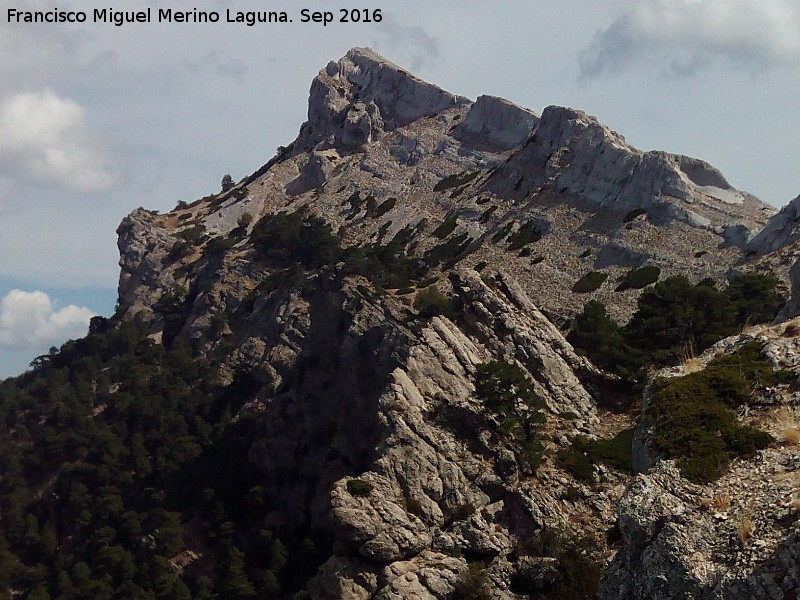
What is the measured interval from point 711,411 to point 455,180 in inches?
3957

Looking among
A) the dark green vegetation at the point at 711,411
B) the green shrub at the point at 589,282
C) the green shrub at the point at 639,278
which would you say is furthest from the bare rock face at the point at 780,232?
the dark green vegetation at the point at 711,411

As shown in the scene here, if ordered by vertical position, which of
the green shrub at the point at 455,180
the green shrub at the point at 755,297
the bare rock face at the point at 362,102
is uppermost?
the bare rock face at the point at 362,102

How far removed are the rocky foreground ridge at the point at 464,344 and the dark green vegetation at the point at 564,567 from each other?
0.13 m

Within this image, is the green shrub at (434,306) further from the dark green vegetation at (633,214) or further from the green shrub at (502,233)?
the dark green vegetation at (633,214)

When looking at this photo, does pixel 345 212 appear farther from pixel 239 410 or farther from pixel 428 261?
pixel 239 410

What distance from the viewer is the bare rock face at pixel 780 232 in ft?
207

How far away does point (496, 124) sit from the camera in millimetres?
127188

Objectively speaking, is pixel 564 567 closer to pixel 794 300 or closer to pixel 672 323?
pixel 794 300

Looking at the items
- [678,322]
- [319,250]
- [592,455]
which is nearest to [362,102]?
[319,250]

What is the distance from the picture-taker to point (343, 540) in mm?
35438

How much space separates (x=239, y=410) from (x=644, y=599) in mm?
70057

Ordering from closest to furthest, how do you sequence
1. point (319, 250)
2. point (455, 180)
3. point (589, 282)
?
1. point (589, 282)
2. point (319, 250)
3. point (455, 180)

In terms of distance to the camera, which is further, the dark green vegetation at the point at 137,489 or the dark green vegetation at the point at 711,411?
the dark green vegetation at the point at 137,489

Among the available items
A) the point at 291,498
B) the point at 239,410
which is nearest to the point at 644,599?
the point at 291,498
